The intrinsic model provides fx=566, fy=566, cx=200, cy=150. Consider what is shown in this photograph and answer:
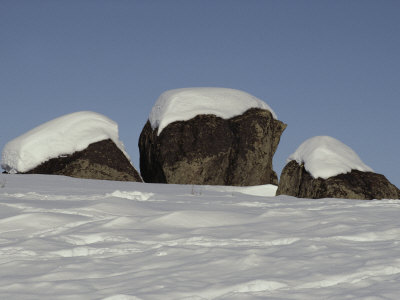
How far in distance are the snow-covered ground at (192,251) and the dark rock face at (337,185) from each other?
14.8 ft

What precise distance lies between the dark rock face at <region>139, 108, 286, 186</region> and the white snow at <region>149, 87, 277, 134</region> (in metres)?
0.13

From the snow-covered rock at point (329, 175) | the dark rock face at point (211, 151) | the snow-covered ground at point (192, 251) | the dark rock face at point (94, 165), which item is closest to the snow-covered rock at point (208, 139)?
the dark rock face at point (211, 151)

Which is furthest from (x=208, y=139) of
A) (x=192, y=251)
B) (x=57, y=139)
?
(x=192, y=251)

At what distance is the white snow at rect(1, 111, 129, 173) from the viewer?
11062 mm

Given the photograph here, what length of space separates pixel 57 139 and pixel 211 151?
10.1 feet

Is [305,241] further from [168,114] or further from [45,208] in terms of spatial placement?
[168,114]

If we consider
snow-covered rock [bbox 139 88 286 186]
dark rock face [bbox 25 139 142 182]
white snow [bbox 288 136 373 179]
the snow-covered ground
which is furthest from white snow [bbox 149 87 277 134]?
the snow-covered ground

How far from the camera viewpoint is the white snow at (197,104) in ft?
37.1

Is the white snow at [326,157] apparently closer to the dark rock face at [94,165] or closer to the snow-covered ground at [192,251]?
the dark rock face at [94,165]

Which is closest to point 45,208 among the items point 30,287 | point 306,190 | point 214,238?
point 214,238

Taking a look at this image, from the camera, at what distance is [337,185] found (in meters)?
9.48

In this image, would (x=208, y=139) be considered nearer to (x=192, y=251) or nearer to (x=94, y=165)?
(x=94, y=165)

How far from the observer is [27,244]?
10.7 ft

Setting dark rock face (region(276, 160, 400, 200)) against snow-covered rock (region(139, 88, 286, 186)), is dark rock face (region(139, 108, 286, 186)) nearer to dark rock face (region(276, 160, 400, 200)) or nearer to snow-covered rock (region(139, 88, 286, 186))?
snow-covered rock (region(139, 88, 286, 186))
